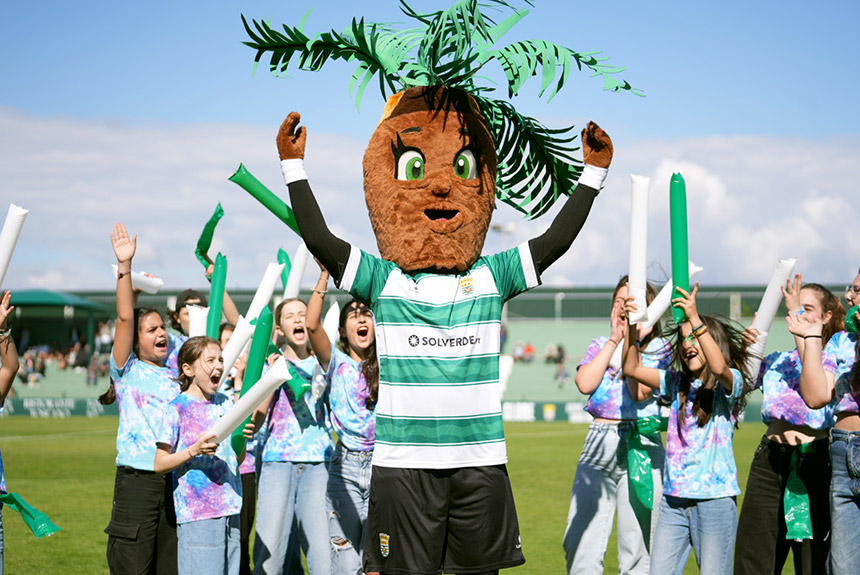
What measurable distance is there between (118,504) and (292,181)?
7.56 feet

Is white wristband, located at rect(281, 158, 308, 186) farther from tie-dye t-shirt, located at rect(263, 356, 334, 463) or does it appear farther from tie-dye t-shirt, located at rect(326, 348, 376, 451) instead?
tie-dye t-shirt, located at rect(263, 356, 334, 463)

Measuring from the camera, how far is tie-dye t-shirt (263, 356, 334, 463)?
579 cm

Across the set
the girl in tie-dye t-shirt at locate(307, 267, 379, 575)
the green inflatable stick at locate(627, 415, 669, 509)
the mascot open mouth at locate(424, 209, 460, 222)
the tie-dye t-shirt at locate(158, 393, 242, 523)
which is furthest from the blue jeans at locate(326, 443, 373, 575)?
the mascot open mouth at locate(424, 209, 460, 222)

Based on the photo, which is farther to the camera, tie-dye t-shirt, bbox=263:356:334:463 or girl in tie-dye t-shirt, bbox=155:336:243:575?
tie-dye t-shirt, bbox=263:356:334:463

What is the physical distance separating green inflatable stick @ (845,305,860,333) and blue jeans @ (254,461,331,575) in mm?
3173

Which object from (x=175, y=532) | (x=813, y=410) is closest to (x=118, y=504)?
(x=175, y=532)

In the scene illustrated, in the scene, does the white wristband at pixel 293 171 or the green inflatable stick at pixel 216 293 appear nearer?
the white wristband at pixel 293 171

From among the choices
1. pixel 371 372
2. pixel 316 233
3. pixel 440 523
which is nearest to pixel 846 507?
pixel 440 523

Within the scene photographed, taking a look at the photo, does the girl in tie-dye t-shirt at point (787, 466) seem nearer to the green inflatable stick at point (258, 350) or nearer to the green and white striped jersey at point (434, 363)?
the green and white striped jersey at point (434, 363)

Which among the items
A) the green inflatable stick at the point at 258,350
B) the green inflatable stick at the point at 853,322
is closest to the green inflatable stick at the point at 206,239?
the green inflatable stick at the point at 258,350

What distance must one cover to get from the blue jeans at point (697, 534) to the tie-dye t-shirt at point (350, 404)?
1.71 metres

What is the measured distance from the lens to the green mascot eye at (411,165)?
3.93 m

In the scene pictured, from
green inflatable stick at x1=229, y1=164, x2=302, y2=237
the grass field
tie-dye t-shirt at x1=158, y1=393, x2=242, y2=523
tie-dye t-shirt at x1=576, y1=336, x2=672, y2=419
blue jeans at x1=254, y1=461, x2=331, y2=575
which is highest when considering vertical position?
green inflatable stick at x1=229, y1=164, x2=302, y2=237

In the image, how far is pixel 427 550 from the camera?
361 centimetres
